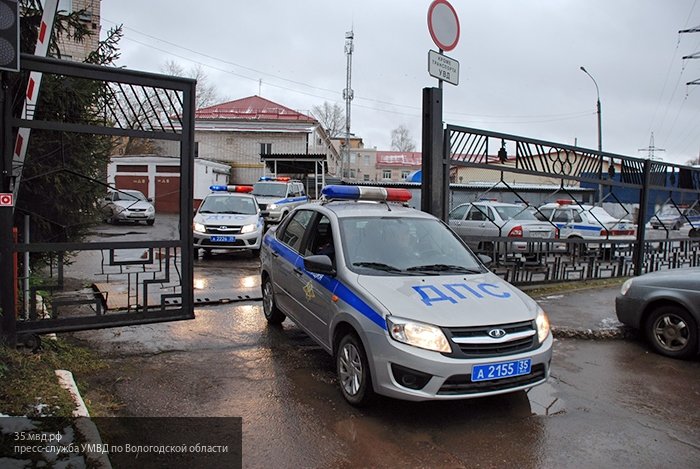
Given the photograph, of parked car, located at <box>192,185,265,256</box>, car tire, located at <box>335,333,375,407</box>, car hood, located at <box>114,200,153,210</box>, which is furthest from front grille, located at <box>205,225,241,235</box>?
car tire, located at <box>335,333,375,407</box>

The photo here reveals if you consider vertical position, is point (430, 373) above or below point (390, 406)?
above

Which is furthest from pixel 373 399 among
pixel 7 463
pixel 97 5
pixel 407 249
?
pixel 97 5

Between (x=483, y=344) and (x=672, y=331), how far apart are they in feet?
11.5

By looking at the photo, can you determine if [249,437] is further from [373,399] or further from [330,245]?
[330,245]

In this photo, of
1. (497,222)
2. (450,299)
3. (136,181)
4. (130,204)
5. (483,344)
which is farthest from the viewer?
(136,181)

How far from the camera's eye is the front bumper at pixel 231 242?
12070mm

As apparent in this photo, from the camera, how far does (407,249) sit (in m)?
4.94

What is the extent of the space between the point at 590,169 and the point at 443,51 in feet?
15.1

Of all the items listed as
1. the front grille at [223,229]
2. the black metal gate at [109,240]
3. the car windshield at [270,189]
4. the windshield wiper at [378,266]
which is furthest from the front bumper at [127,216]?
the car windshield at [270,189]

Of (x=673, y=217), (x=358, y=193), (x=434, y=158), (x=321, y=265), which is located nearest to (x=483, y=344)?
(x=321, y=265)

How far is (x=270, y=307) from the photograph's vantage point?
6.56 metres

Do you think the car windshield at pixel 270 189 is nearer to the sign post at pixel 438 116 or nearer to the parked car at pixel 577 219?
the parked car at pixel 577 219

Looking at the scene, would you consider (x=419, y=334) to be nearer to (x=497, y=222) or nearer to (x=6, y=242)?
(x=6, y=242)

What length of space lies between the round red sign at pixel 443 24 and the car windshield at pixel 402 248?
285cm
